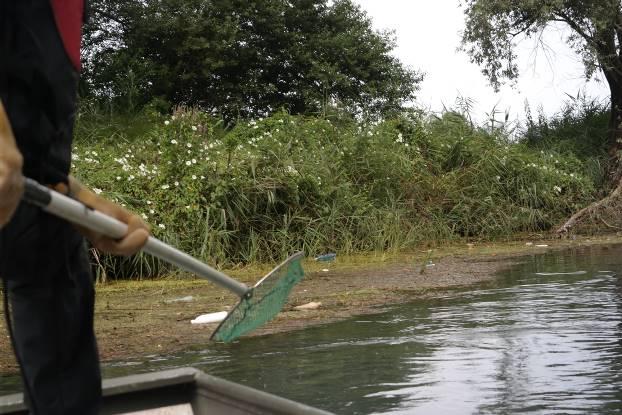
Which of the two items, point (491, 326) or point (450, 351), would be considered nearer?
point (450, 351)

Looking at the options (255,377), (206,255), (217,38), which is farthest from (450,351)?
(217,38)

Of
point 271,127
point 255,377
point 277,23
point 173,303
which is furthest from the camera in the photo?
point 277,23

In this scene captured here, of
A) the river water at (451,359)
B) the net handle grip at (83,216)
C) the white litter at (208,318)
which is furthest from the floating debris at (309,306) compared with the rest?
the net handle grip at (83,216)

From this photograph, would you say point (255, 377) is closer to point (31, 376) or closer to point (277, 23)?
point (31, 376)

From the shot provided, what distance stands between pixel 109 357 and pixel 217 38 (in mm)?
16242

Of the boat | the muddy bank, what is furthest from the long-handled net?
the muddy bank

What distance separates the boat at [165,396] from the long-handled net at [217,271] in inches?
20.9

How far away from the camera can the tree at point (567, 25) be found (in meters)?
17.9

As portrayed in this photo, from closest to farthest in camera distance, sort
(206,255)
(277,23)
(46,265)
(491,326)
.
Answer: (46,265)
(491,326)
(206,255)
(277,23)

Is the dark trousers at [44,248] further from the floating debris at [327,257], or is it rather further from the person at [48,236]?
the floating debris at [327,257]

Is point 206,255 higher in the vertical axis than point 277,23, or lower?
lower

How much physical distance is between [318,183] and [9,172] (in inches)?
356

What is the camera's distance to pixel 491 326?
19.9ft

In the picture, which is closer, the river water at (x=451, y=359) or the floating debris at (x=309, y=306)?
the river water at (x=451, y=359)
